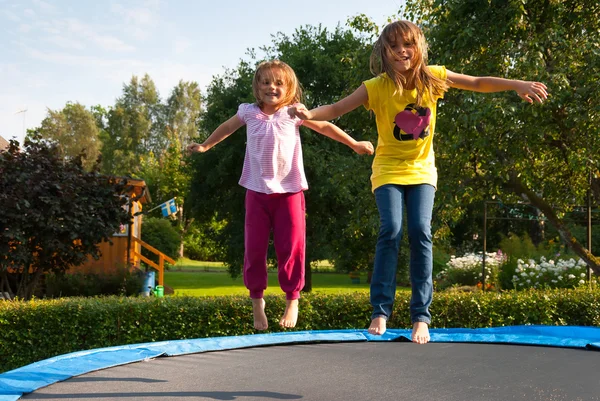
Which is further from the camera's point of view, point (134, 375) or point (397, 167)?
point (134, 375)

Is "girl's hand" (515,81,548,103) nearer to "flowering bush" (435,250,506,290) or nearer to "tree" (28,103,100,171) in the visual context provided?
"flowering bush" (435,250,506,290)

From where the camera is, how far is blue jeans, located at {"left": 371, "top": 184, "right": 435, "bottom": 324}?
2611 millimetres

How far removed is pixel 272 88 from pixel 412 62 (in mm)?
660

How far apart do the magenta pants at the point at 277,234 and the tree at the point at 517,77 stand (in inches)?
123

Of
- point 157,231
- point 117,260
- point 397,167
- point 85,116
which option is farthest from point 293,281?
point 85,116

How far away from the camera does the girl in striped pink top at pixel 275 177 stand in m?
2.96

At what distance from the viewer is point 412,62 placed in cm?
268

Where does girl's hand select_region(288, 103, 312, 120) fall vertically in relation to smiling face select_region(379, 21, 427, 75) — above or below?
below

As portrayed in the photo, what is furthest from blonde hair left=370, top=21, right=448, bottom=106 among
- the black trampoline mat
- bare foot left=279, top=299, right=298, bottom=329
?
the black trampoline mat

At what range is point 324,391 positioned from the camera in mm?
2688

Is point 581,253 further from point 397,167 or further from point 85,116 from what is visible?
point 85,116

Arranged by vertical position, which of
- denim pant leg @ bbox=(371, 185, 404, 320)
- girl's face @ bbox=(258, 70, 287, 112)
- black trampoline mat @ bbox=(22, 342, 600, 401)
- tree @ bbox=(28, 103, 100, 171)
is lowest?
black trampoline mat @ bbox=(22, 342, 600, 401)

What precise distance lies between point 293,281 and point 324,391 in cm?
57

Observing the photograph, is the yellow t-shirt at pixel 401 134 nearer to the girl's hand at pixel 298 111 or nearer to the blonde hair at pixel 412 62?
the blonde hair at pixel 412 62
